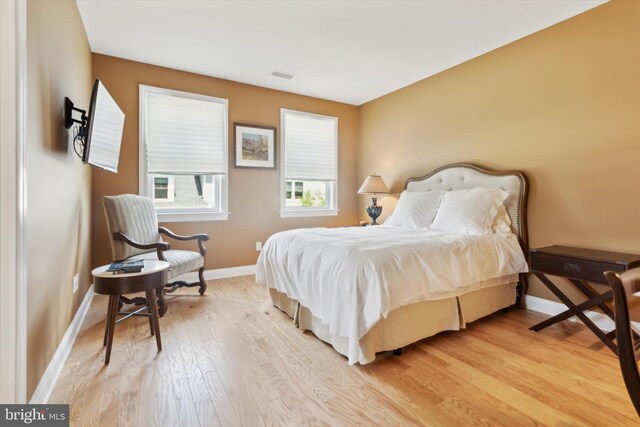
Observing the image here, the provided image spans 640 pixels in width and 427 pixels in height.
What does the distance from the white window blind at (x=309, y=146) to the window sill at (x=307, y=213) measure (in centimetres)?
50

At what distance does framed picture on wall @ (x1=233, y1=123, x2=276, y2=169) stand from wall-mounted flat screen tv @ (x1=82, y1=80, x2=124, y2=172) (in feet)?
4.98

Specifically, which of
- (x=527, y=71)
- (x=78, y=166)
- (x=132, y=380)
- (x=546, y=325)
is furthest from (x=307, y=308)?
(x=527, y=71)

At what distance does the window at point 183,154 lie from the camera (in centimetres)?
374

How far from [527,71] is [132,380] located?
13.6 ft

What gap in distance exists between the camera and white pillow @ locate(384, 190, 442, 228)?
3.49 metres

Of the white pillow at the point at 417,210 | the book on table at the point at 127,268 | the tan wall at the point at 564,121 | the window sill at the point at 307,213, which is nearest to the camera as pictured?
the book on table at the point at 127,268

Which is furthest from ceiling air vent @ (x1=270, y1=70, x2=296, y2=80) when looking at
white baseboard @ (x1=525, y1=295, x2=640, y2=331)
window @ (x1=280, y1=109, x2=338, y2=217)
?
white baseboard @ (x1=525, y1=295, x2=640, y2=331)

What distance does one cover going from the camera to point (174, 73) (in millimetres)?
3863

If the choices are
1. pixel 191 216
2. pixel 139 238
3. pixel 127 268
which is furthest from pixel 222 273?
pixel 127 268

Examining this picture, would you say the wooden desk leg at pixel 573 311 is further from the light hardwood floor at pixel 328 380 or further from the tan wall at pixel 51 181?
the tan wall at pixel 51 181

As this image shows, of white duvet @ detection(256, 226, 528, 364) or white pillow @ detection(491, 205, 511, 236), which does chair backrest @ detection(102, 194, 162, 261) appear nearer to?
white duvet @ detection(256, 226, 528, 364)

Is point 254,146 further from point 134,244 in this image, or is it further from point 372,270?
point 372,270

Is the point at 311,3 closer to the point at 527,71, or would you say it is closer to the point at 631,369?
the point at 527,71

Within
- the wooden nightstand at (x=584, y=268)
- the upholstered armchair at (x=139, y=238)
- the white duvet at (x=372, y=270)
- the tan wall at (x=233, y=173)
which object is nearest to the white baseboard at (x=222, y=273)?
the tan wall at (x=233, y=173)
